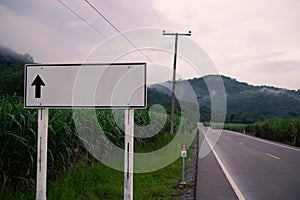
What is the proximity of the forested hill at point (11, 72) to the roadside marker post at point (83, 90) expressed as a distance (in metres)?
4.53

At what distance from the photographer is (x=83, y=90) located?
13.6 ft

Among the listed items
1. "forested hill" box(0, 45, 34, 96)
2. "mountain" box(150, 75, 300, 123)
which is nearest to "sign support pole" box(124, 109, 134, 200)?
"forested hill" box(0, 45, 34, 96)

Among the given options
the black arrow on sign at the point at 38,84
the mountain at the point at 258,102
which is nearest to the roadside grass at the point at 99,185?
the black arrow on sign at the point at 38,84

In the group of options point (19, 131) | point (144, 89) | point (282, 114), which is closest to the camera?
point (144, 89)

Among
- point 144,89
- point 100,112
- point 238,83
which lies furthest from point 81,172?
point 238,83

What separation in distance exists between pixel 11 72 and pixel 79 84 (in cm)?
599

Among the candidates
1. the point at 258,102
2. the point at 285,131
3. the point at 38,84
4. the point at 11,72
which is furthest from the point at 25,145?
the point at 258,102

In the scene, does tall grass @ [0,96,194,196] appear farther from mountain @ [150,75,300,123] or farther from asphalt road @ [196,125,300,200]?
mountain @ [150,75,300,123]

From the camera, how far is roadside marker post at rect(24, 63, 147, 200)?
13.2ft

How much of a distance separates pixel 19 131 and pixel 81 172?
6.32 ft

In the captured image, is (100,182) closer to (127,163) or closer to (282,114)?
(127,163)

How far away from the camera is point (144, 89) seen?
3975 millimetres

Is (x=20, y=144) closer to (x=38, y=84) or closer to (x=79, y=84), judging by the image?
(x=38, y=84)

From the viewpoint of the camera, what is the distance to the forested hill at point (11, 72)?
29.0 feet
